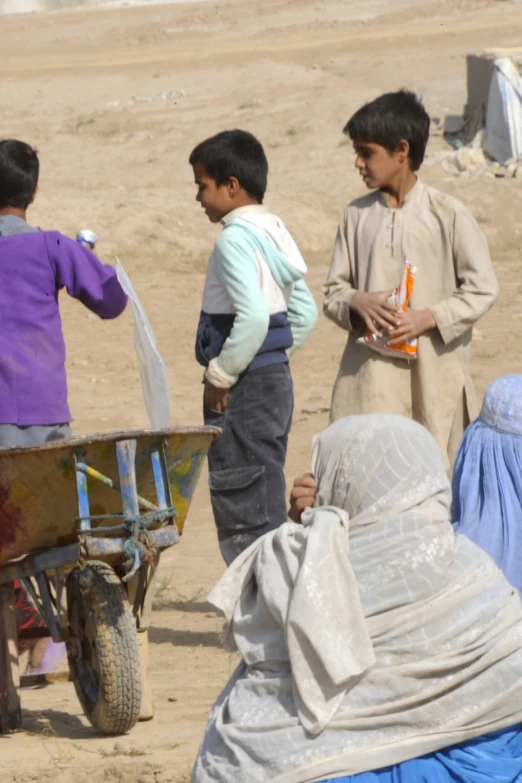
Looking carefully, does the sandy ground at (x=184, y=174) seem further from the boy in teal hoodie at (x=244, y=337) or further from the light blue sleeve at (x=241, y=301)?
the light blue sleeve at (x=241, y=301)

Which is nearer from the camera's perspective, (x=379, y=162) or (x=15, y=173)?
(x=15, y=173)

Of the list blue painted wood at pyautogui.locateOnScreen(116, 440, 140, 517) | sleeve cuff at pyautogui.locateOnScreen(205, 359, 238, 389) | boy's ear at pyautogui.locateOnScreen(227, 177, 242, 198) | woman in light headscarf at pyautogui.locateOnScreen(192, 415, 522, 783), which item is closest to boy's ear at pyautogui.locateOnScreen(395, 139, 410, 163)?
boy's ear at pyautogui.locateOnScreen(227, 177, 242, 198)

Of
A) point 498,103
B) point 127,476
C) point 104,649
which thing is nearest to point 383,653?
point 127,476

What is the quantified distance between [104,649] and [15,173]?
5.29 feet

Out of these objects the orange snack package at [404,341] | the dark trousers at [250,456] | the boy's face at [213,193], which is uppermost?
the boy's face at [213,193]

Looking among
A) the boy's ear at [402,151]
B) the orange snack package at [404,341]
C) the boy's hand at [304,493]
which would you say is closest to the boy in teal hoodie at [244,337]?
the orange snack package at [404,341]

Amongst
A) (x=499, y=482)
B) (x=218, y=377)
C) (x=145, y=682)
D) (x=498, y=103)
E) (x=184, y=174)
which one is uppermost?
(x=499, y=482)

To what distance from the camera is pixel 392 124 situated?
15.9ft

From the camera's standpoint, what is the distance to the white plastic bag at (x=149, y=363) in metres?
4.59

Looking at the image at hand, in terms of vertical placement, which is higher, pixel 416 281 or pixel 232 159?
pixel 232 159

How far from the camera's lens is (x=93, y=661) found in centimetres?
418

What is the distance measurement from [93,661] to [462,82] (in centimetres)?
1961

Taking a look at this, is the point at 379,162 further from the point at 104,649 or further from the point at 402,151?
the point at 104,649

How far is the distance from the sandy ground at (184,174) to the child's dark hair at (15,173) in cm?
168
